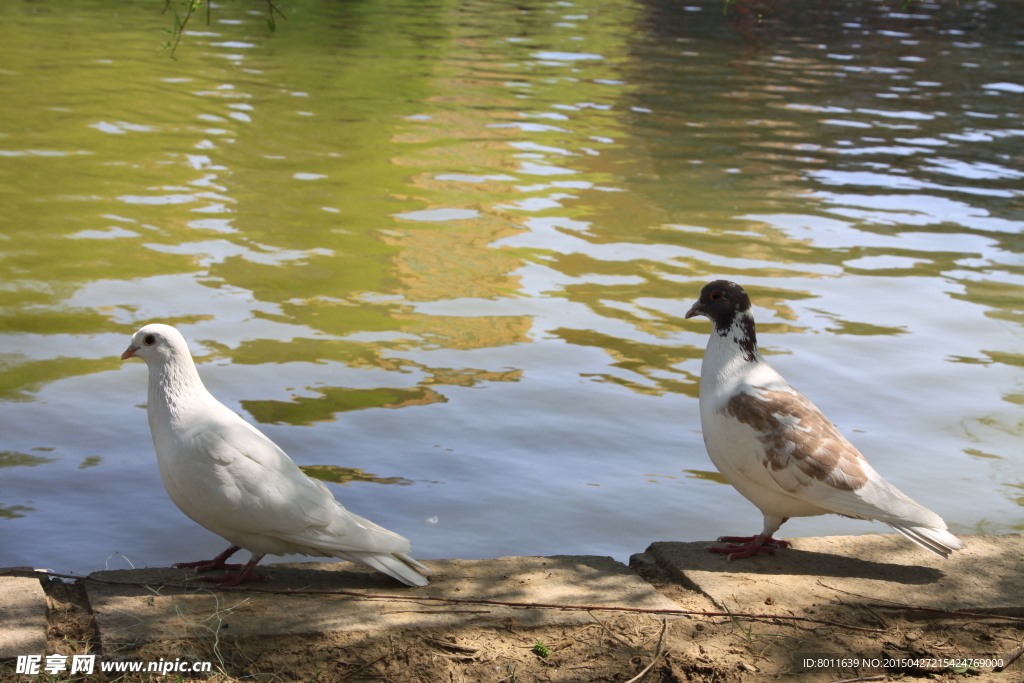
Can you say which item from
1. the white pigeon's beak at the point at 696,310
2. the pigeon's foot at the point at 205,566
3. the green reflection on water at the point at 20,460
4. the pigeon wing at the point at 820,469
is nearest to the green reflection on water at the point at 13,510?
the green reflection on water at the point at 20,460

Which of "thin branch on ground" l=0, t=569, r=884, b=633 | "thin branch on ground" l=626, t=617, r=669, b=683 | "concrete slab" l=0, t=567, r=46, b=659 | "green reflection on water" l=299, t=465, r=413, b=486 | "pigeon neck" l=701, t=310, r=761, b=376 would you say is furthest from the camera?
"green reflection on water" l=299, t=465, r=413, b=486

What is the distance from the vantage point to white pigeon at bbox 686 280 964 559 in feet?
13.9

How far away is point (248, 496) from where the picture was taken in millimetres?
3832

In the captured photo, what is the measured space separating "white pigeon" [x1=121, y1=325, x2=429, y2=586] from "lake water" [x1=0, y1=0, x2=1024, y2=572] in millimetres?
1261

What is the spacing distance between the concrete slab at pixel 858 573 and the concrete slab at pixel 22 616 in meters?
2.36

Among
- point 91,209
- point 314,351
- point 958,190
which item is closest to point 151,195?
point 91,209

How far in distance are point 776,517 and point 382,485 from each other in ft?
7.39

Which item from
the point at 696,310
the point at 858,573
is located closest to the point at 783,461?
the point at 858,573

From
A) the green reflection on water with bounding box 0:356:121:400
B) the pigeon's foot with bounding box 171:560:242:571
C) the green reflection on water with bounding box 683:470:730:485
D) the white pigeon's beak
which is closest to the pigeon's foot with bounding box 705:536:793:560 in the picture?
the white pigeon's beak

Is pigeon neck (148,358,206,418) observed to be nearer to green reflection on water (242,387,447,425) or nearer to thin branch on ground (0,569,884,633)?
thin branch on ground (0,569,884,633)

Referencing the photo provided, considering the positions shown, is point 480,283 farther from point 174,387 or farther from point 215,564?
point 215,564

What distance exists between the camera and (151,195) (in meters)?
10.6

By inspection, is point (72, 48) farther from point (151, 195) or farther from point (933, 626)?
point (933, 626)

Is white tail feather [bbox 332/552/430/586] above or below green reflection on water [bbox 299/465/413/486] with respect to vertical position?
above
